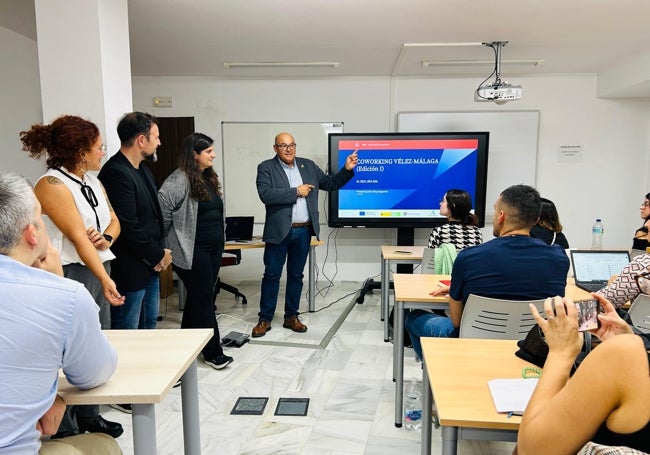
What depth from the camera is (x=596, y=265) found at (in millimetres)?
2654

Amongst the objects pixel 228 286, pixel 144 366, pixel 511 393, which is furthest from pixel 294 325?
pixel 511 393

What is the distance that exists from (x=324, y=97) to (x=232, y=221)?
6.12ft

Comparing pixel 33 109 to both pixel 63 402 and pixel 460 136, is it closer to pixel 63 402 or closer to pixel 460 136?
pixel 63 402

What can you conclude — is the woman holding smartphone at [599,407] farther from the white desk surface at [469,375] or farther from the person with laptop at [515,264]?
the person with laptop at [515,264]

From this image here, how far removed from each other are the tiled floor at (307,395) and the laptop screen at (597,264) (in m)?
1.15

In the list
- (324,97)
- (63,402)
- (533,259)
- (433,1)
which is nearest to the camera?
(63,402)

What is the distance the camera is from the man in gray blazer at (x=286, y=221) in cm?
350

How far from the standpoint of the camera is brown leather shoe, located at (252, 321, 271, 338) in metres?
3.54

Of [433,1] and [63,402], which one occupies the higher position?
[433,1]

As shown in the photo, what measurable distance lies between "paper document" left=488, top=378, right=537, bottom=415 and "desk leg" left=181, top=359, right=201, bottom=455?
100cm

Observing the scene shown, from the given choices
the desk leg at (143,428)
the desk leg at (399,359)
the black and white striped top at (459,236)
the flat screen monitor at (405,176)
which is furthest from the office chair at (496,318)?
the flat screen monitor at (405,176)

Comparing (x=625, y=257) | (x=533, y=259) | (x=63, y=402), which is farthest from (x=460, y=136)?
(x=63, y=402)

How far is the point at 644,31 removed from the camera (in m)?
3.43

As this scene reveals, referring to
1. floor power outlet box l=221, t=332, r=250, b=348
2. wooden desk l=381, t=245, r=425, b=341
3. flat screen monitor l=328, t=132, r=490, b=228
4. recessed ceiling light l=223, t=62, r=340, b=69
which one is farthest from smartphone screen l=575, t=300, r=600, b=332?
recessed ceiling light l=223, t=62, r=340, b=69
